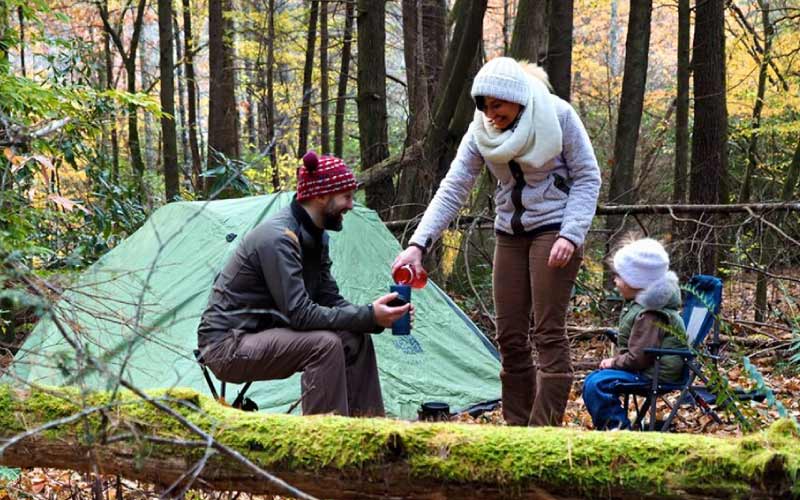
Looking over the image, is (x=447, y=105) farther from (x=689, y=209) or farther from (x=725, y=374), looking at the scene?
(x=725, y=374)

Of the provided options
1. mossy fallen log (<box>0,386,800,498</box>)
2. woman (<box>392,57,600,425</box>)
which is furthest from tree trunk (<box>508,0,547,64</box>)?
mossy fallen log (<box>0,386,800,498</box>)

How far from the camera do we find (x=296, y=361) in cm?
350

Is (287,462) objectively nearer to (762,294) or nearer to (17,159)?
(17,159)

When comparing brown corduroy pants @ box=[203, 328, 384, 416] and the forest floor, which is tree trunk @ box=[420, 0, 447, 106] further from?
brown corduroy pants @ box=[203, 328, 384, 416]

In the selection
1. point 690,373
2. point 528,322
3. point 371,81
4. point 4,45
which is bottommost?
point 690,373

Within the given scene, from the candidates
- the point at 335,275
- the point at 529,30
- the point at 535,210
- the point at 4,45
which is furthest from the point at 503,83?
the point at 529,30

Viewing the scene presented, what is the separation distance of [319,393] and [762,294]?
16.0 feet

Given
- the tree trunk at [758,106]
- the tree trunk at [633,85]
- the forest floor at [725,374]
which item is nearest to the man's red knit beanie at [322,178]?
the forest floor at [725,374]

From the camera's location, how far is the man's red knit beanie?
12.3 feet

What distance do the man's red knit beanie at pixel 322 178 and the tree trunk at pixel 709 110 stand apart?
17.6 ft

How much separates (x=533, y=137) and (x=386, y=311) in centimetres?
94

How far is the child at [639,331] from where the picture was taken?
13.1 ft

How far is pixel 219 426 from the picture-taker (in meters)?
2.40

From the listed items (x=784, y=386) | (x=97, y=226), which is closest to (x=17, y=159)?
(x=97, y=226)
